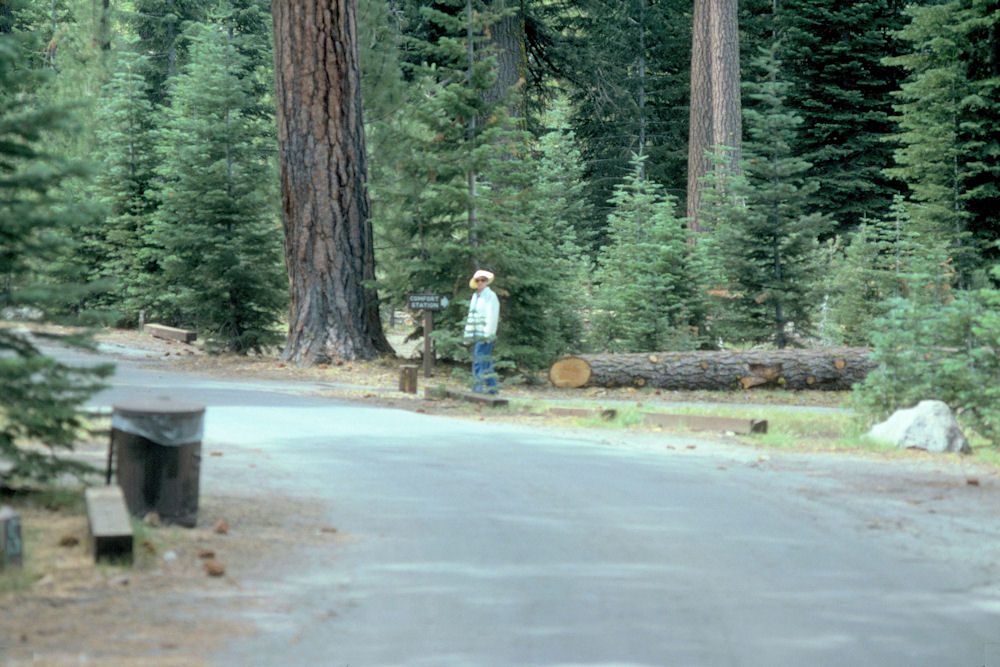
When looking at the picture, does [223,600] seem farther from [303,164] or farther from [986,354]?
[303,164]

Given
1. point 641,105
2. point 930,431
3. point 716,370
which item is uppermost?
point 641,105

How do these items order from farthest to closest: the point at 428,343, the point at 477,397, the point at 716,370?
the point at 716,370 < the point at 428,343 < the point at 477,397

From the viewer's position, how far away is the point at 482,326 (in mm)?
17656

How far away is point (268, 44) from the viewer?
43562mm

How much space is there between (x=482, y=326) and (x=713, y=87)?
17185mm

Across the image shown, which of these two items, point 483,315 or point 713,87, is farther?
point 713,87

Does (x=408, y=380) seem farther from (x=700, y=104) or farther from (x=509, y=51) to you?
(x=700, y=104)

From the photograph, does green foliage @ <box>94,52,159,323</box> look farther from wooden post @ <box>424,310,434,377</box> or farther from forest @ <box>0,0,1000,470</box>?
wooden post @ <box>424,310,434,377</box>

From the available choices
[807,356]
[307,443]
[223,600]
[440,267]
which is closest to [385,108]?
[440,267]

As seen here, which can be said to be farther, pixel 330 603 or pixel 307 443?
pixel 307 443

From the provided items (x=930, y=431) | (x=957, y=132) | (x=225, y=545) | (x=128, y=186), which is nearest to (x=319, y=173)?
(x=957, y=132)

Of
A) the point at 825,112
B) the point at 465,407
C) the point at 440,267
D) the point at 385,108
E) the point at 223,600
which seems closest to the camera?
the point at 223,600

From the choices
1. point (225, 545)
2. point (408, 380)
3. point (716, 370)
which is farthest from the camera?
point (716, 370)

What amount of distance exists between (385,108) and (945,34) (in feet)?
→ 41.0
